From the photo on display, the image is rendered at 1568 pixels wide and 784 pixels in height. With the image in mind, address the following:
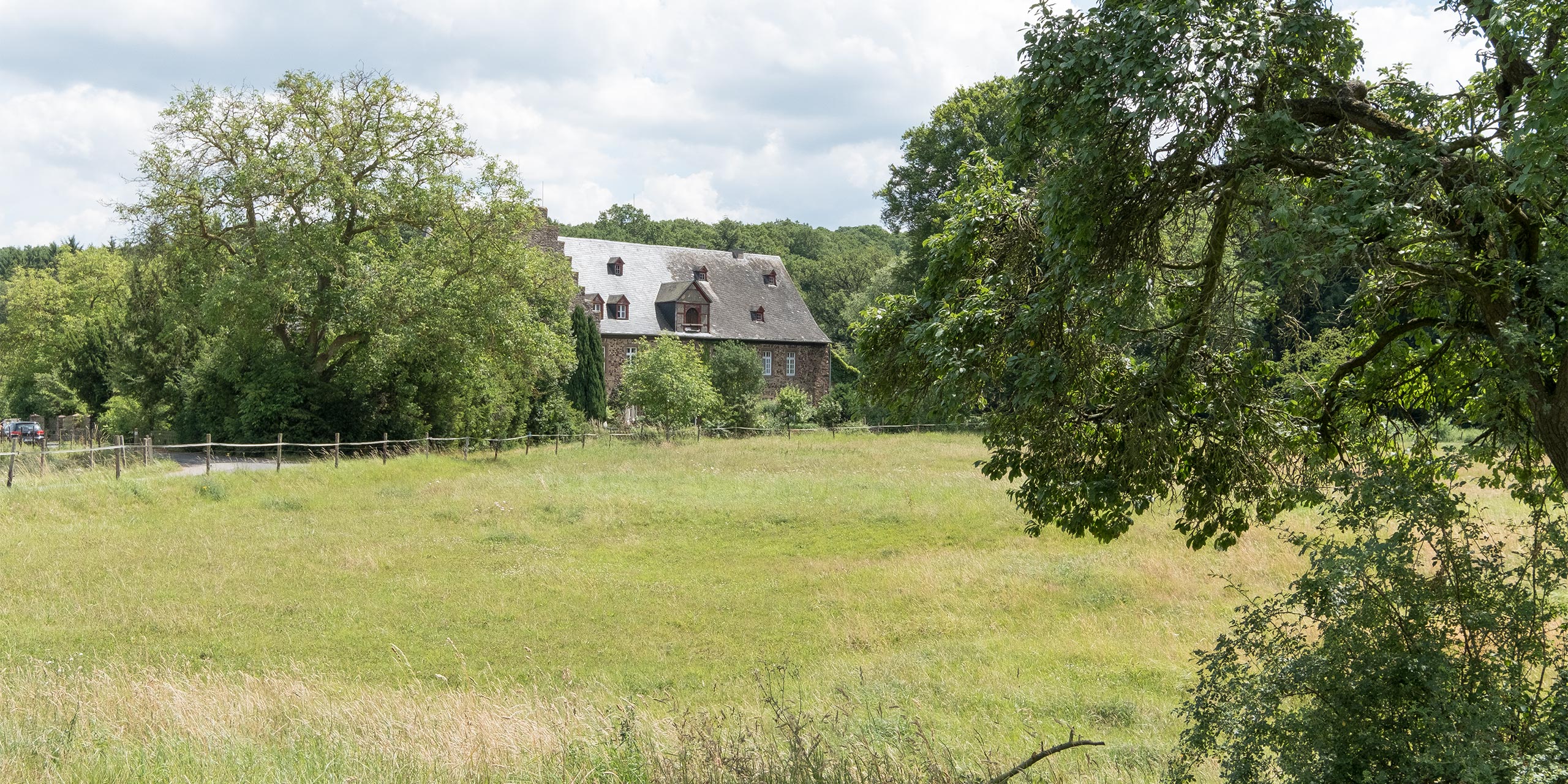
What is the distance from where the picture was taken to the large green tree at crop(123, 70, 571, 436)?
2873cm

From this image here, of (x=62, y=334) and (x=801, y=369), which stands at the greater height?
(x=62, y=334)

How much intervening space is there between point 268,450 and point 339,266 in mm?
5911

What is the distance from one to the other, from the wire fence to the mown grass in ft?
6.55

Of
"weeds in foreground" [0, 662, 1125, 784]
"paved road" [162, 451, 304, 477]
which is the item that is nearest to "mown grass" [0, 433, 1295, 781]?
"weeds in foreground" [0, 662, 1125, 784]

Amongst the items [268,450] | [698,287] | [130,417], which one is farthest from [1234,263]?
[698,287]

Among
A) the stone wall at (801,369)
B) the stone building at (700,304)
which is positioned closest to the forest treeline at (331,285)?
the stone building at (700,304)

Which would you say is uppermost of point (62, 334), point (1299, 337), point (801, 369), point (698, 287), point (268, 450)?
point (698, 287)

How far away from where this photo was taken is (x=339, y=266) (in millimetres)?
29422

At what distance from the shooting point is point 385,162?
3081 centimetres

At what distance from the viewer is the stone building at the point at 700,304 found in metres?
50.9

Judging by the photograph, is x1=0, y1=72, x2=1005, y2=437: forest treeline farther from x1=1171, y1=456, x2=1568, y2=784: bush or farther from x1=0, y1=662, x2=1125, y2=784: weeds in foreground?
x1=1171, y1=456, x2=1568, y2=784: bush

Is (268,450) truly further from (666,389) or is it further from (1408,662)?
(1408,662)

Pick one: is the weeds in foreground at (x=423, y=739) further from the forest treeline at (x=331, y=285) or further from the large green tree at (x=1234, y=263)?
the forest treeline at (x=331, y=285)

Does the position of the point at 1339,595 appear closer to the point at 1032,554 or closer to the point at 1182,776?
the point at 1182,776
